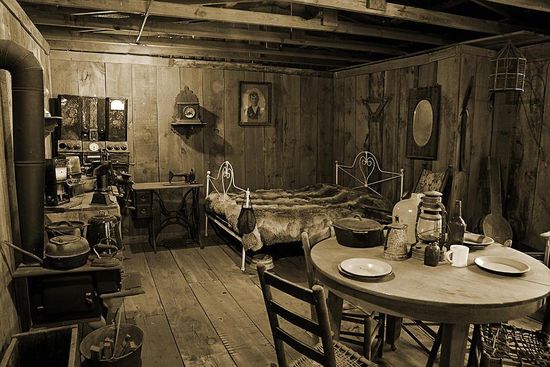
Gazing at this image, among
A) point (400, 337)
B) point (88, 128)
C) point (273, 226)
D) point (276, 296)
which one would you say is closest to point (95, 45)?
point (88, 128)

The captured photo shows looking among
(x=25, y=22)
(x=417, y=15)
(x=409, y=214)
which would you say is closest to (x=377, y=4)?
(x=417, y=15)

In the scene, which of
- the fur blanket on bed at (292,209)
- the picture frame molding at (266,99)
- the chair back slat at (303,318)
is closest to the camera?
the chair back slat at (303,318)

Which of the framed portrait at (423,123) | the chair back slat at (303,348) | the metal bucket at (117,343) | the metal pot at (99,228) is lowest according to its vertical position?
the metal bucket at (117,343)

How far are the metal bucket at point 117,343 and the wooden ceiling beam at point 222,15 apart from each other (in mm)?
2401

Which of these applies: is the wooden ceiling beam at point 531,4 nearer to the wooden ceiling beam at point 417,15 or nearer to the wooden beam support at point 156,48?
the wooden ceiling beam at point 417,15

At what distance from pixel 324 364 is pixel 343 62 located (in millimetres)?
5101

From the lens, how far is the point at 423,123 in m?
4.81

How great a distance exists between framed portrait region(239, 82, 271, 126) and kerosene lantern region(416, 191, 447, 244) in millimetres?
4115

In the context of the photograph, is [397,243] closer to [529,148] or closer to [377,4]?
[377,4]

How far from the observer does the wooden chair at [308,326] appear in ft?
5.19

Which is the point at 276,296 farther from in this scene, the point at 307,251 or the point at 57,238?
the point at 57,238

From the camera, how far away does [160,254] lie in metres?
5.02

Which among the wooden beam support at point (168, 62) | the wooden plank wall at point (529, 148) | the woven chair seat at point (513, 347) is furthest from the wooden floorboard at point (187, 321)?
the wooden plank wall at point (529, 148)

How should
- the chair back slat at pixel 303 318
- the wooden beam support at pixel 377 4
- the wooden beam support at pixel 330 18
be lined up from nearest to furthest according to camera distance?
the chair back slat at pixel 303 318 < the wooden beam support at pixel 377 4 < the wooden beam support at pixel 330 18
